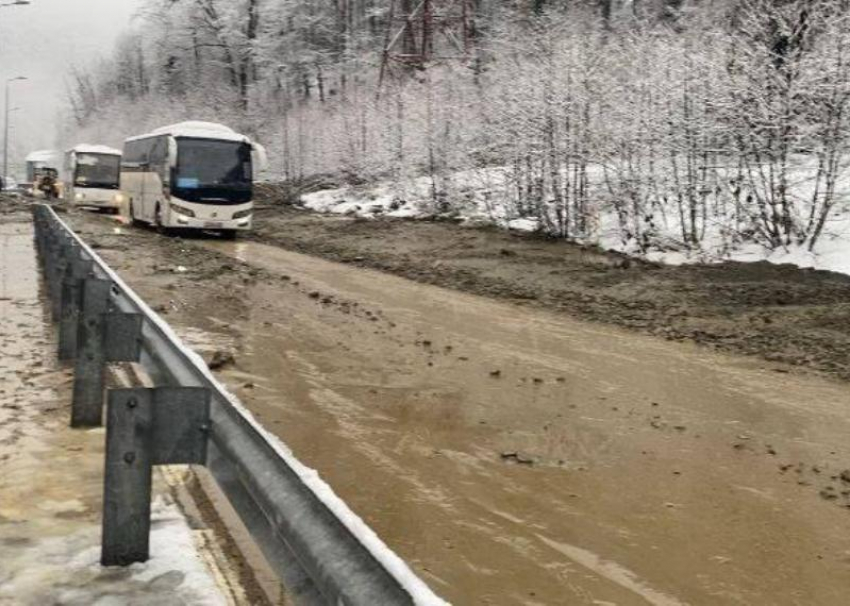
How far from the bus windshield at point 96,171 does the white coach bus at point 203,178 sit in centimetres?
1692

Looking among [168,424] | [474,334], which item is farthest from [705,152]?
[168,424]

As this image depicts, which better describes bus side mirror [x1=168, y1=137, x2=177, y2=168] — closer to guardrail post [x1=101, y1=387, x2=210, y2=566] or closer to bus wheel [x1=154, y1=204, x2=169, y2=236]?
bus wheel [x1=154, y1=204, x2=169, y2=236]

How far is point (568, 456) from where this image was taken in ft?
20.3

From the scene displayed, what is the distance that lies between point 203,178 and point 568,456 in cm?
2221

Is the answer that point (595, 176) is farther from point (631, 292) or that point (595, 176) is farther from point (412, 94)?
point (412, 94)

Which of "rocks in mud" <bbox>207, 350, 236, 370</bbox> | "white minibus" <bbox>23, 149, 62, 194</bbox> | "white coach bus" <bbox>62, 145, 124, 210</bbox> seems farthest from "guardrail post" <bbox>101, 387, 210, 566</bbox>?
"white minibus" <bbox>23, 149, 62, 194</bbox>

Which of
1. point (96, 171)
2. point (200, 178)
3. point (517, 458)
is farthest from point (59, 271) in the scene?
point (96, 171)

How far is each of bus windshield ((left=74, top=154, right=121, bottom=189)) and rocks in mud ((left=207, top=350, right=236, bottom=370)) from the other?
123 feet

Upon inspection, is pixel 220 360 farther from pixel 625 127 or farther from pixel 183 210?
pixel 183 210

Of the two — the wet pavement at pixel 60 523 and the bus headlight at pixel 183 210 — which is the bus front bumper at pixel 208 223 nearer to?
the bus headlight at pixel 183 210

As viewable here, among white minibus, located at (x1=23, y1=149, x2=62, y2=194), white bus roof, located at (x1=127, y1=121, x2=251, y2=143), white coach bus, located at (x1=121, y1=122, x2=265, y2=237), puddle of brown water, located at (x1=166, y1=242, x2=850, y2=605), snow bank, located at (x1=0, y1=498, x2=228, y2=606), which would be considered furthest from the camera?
white minibus, located at (x1=23, y1=149, x2=62, y2=194)

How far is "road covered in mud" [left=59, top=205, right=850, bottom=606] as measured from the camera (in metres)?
4.41

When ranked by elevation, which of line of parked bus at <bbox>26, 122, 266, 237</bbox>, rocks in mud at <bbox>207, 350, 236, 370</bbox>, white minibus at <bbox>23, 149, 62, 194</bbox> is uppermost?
white minibus at <bbox>23, 149, 62, 194</bbox>

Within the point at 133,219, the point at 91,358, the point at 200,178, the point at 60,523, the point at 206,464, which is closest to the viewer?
the point at 206,464
